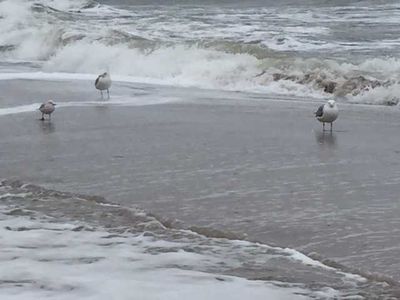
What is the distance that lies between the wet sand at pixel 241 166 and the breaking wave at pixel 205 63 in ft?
8.11

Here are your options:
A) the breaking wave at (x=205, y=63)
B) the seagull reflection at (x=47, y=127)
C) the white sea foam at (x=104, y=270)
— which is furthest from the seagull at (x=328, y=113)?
the white sea foam at (x=104, y=270)

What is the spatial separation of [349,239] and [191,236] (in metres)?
1.05

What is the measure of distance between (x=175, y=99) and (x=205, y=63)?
531cm

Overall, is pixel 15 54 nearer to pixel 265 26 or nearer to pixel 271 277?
pixel 265 26

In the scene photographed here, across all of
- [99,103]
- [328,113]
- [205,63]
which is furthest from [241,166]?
[205,63]

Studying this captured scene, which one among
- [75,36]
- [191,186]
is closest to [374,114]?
[191,186]

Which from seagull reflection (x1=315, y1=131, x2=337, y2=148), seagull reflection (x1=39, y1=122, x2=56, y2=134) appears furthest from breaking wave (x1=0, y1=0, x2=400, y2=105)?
seagull reflection (x1=39, y1=122, x2=56, y2=134)

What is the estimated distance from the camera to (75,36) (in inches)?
1034

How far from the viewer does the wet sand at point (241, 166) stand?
605cm

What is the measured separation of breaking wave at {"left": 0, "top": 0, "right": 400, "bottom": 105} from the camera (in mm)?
15531

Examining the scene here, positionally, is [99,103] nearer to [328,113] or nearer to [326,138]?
[328,113]

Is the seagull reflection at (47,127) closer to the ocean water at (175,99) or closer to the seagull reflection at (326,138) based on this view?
the ocean water at (175,99)

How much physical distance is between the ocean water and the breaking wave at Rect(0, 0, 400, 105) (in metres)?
0.04

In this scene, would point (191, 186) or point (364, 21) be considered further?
point (364, 21)
